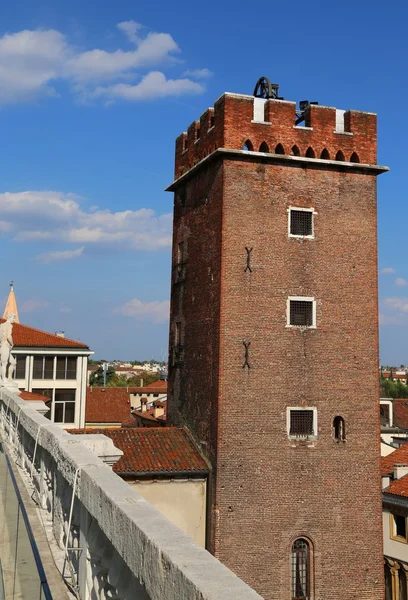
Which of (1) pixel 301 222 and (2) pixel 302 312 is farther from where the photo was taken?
(1) pixel 301 222

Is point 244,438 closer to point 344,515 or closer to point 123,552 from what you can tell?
point 344,515

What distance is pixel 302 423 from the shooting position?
1794cm

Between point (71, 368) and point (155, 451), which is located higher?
point (71, 368)

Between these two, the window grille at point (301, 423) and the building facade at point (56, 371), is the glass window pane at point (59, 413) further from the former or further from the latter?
the window grille at point (301, 423)

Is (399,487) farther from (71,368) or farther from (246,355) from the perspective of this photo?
(71,368)

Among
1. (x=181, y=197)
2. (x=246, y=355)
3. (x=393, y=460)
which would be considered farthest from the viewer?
(x=393, y=460)

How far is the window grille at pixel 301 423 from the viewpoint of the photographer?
17844mm

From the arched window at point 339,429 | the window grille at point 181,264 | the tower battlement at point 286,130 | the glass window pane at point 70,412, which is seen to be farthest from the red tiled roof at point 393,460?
the glass window pane at point 70,412

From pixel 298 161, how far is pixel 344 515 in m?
10.2

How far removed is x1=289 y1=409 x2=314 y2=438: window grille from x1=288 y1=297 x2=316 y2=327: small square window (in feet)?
8.14

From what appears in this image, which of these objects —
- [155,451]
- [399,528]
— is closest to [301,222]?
[155,451]

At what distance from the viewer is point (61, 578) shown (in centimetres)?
462

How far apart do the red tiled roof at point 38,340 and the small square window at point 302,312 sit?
26354 mm

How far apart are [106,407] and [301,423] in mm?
40498
